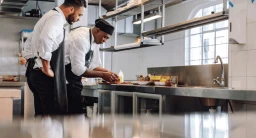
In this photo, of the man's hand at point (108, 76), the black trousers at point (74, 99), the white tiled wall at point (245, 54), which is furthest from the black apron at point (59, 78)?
the white tiled wall at point (245, 54)

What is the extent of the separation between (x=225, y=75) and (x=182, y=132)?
2.90m

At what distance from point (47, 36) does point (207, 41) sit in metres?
6.74

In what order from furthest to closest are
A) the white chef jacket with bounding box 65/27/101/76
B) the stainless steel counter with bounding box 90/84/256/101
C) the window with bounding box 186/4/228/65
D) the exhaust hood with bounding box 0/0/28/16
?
the window with bounding box 186/4/228/65 → the exhaust hood with bounding box 0/0/28/16 → the white chef jacket with bounding box 65/27/101/76 → the stainless steel counter with bounding box 90/84/256/101

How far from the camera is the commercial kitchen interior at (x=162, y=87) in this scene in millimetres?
637

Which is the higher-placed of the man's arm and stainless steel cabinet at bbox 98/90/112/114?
the man's arm

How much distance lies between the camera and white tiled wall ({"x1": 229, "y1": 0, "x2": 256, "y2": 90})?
301cm

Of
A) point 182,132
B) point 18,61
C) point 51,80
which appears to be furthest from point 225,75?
point 18,61

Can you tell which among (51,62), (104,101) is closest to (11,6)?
(104,101)

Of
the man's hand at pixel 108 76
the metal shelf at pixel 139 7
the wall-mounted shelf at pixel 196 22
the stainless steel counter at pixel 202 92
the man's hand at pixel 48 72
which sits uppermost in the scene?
the metal shelf at pixel 139 7

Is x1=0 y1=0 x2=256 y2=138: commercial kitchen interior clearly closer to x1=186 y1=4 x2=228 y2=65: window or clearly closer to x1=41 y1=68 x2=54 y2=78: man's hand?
x1=186 y1=4 x2=228 y2=65: window

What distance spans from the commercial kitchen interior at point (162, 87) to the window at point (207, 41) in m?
0.02

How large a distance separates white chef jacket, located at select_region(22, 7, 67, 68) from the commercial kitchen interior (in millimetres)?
331

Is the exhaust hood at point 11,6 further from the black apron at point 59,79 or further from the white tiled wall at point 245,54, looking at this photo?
the white tiled wall at point 245,54

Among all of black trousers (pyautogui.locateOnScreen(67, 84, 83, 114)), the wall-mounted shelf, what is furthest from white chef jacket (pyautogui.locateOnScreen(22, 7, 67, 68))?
the wall-mounted shelf
